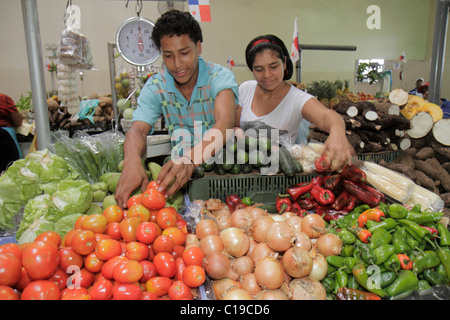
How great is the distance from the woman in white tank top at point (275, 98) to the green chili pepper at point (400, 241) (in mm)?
745

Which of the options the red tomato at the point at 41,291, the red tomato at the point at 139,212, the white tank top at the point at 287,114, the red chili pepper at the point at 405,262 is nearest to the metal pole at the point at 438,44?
the white tank top at the point at 287,114

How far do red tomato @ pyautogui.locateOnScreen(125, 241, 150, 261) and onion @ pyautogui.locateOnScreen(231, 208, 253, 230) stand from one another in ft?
1.77

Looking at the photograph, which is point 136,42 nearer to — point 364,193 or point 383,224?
point 364,193

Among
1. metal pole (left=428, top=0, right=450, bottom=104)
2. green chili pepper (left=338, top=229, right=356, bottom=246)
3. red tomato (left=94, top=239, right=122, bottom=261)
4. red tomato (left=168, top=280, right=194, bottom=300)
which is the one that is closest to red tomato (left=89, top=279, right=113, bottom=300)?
red tomato (left=94, top=239, right=122, bottom=261)

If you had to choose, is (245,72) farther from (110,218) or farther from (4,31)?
(110,218)

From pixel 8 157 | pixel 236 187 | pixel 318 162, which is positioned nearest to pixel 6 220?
pixel 236 187

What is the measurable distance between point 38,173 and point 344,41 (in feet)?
38.7

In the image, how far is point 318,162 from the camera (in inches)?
80.4

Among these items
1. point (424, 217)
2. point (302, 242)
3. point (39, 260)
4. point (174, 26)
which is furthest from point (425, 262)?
point (174, 26)

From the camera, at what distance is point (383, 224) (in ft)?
5.06

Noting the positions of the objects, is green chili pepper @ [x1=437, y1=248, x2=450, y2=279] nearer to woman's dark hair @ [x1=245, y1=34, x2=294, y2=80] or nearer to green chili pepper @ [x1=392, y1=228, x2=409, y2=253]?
green chili pepper @ [x1=392, y1=228, x2=409, y2=253]

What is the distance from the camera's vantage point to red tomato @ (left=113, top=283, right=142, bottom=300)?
1.10 m

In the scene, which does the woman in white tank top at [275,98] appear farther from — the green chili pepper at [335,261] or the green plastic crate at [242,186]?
the green chili pepper at [335,261]

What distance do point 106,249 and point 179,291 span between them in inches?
14.1
